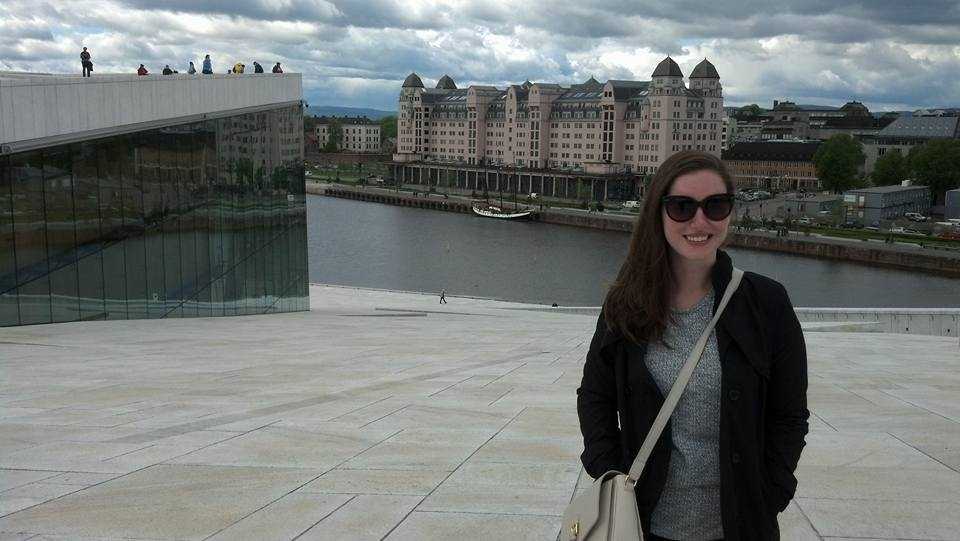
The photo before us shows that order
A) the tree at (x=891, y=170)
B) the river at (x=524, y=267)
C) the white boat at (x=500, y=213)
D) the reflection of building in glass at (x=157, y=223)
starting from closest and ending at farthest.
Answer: the reflection of building in glass at (x=157, y=223), the river at (x=524, y=267), the white boat at (x=500, y=213), the tree at (x=891, y=170)

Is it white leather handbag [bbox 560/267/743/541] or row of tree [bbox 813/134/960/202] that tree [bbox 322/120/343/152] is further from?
white leather handbag [bbox 560/267/743/541]

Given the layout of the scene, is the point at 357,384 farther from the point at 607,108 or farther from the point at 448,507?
the point at 607,108

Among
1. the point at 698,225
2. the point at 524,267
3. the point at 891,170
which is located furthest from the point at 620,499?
the point at 891,170

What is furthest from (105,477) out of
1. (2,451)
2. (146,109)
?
(146,109)

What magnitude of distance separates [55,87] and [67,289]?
3.42 metres

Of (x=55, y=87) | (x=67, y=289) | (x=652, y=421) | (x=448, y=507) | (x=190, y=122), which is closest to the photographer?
(x=652, y=421)

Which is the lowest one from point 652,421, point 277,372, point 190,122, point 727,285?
point 277,372

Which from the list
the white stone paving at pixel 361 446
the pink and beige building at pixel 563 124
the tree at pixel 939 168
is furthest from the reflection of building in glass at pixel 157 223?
the tree at pixel 939 168

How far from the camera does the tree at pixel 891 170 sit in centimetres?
9375

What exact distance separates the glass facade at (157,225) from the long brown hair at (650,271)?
13763mm

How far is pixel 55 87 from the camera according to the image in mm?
14406

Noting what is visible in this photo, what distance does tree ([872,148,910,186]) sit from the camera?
308 ft

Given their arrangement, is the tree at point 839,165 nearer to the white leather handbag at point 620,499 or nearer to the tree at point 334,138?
the tree at point 334,138

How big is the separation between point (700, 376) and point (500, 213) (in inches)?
3448
